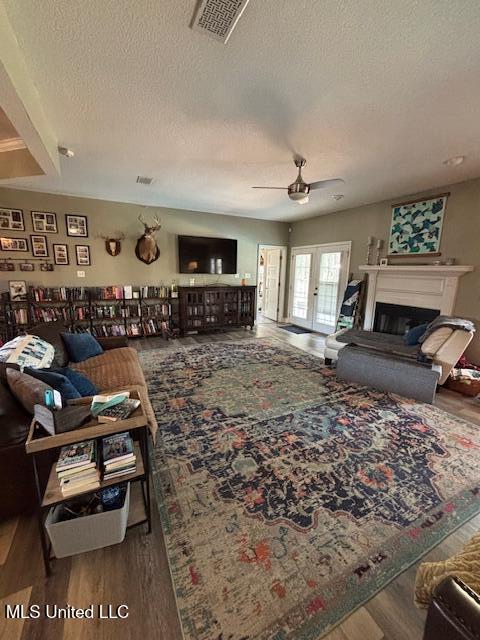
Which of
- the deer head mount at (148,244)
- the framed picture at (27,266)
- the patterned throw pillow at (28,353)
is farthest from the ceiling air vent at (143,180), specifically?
the patterned throw pillow at (28,353)

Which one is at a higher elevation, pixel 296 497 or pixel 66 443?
pixel 66 443

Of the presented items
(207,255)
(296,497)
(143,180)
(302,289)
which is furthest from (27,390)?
(302,289)

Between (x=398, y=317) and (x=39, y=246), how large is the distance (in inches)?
255

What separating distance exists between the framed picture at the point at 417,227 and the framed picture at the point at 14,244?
6.42 m

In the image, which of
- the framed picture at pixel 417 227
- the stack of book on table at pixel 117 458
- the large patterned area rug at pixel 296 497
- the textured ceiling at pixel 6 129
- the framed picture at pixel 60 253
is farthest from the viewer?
the framed picture at pixel 60 253

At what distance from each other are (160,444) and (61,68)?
109 inches

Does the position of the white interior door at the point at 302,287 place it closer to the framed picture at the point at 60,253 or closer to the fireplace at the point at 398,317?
the fireplace at the point at 398,317

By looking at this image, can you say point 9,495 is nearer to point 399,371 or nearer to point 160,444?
point 160,444

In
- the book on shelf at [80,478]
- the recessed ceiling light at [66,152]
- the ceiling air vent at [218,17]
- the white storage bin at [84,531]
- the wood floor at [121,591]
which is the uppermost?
the ceiling air vent at [218,17]

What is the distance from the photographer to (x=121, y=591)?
1176 mm

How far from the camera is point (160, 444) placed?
7.11ft

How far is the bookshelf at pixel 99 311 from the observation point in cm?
445

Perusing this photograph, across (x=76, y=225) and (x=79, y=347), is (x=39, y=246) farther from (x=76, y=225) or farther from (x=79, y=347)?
(x=79, y=347)

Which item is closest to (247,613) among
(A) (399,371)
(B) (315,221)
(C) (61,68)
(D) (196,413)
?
(D) (196,413)
